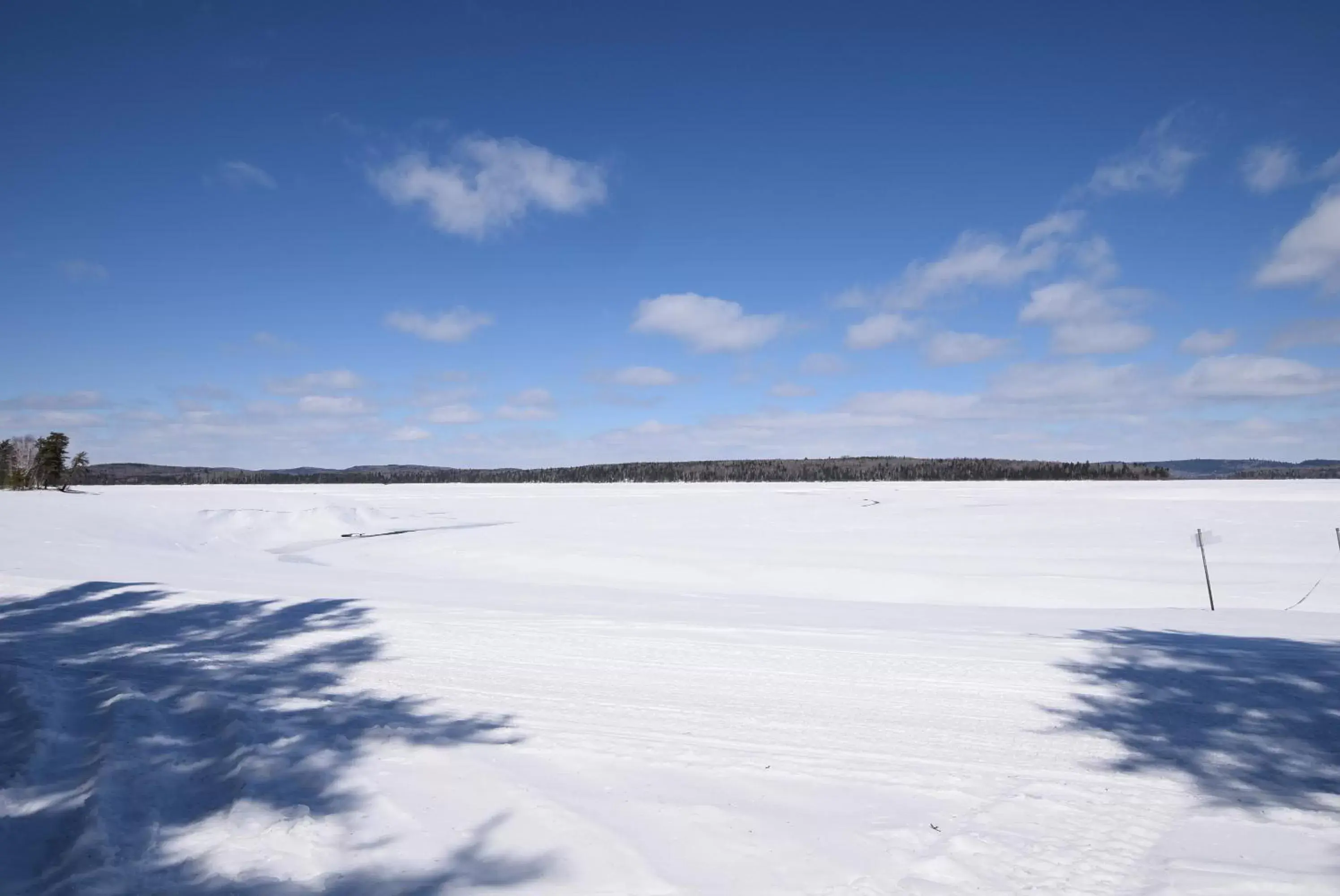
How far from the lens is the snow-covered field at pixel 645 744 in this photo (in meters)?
3.85

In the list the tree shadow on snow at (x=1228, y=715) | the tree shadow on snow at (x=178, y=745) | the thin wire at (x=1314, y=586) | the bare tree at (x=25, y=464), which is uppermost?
the bare tree at (x=25, y=464)

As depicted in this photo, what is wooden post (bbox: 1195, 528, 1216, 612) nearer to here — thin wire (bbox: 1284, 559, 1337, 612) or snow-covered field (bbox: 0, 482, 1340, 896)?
snow-covered field (bbox: 0, 482, 1340, 896)

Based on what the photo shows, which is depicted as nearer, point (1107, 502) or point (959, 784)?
point (959, 784)

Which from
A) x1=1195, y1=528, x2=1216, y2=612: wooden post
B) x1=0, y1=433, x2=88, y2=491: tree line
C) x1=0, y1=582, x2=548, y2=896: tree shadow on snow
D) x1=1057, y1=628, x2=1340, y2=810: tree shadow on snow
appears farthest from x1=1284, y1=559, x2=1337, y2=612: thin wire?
x1=0, y1=433, x2=88, y2=491: tree line

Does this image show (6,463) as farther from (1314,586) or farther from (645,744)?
(1314,586)

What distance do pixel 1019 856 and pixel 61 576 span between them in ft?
62.1

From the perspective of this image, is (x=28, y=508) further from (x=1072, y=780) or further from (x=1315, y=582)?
(x=1315, y=582)

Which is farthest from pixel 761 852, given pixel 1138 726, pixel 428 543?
pixel 428 543

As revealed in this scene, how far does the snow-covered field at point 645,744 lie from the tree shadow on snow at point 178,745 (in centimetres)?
3

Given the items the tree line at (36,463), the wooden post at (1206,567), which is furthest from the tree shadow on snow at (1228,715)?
the tree line at (36,463)

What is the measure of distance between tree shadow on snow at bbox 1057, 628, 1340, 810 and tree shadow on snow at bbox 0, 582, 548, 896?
5.16 metres

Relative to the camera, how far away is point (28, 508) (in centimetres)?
2670

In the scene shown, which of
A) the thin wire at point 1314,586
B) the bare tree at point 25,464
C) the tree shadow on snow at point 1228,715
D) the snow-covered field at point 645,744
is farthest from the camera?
the bare tree at point 25,464

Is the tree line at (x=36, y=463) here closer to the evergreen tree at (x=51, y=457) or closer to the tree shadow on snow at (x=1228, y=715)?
the evergreen tree at (x=51, y=457)
